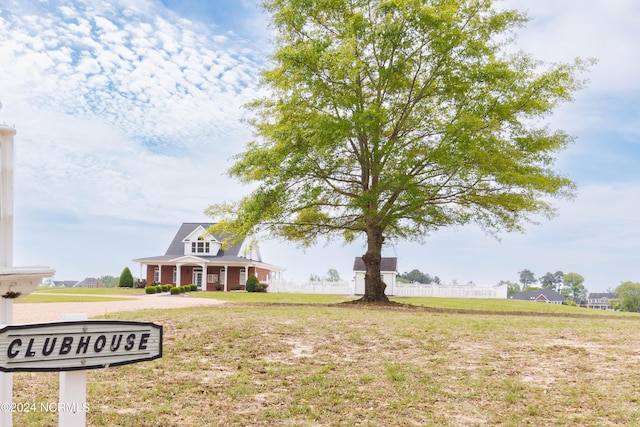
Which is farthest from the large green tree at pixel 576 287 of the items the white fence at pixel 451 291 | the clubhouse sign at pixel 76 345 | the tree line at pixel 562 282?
the clubhouse sign at pixel 76 345

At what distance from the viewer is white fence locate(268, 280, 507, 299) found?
41438 millimetres

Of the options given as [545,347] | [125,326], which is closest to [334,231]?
[545,347]

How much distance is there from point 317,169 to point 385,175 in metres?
2.75

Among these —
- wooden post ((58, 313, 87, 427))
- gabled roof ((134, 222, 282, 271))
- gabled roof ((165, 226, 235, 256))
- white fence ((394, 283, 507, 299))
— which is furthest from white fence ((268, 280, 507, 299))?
wooden post ((58, 313, 87, 427))

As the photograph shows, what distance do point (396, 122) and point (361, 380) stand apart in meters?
15.2

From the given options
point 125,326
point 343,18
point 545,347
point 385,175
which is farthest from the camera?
point 343,18

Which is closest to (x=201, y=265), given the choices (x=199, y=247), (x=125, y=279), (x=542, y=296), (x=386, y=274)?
(x=199, y=247)

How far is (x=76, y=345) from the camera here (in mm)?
3162

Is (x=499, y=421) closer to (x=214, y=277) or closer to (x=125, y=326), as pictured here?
(x=125, y=326)

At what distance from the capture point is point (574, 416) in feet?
21.3

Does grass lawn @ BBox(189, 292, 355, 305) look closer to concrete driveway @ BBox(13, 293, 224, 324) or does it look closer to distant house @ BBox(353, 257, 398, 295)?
concrete driveway @ BBox(13, 293, 224, 324)

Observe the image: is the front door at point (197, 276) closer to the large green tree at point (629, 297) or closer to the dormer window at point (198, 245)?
the dormer window at point (198, 245)

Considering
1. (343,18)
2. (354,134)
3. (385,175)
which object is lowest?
(385,175)

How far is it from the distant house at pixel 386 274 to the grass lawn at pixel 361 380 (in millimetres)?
30571
